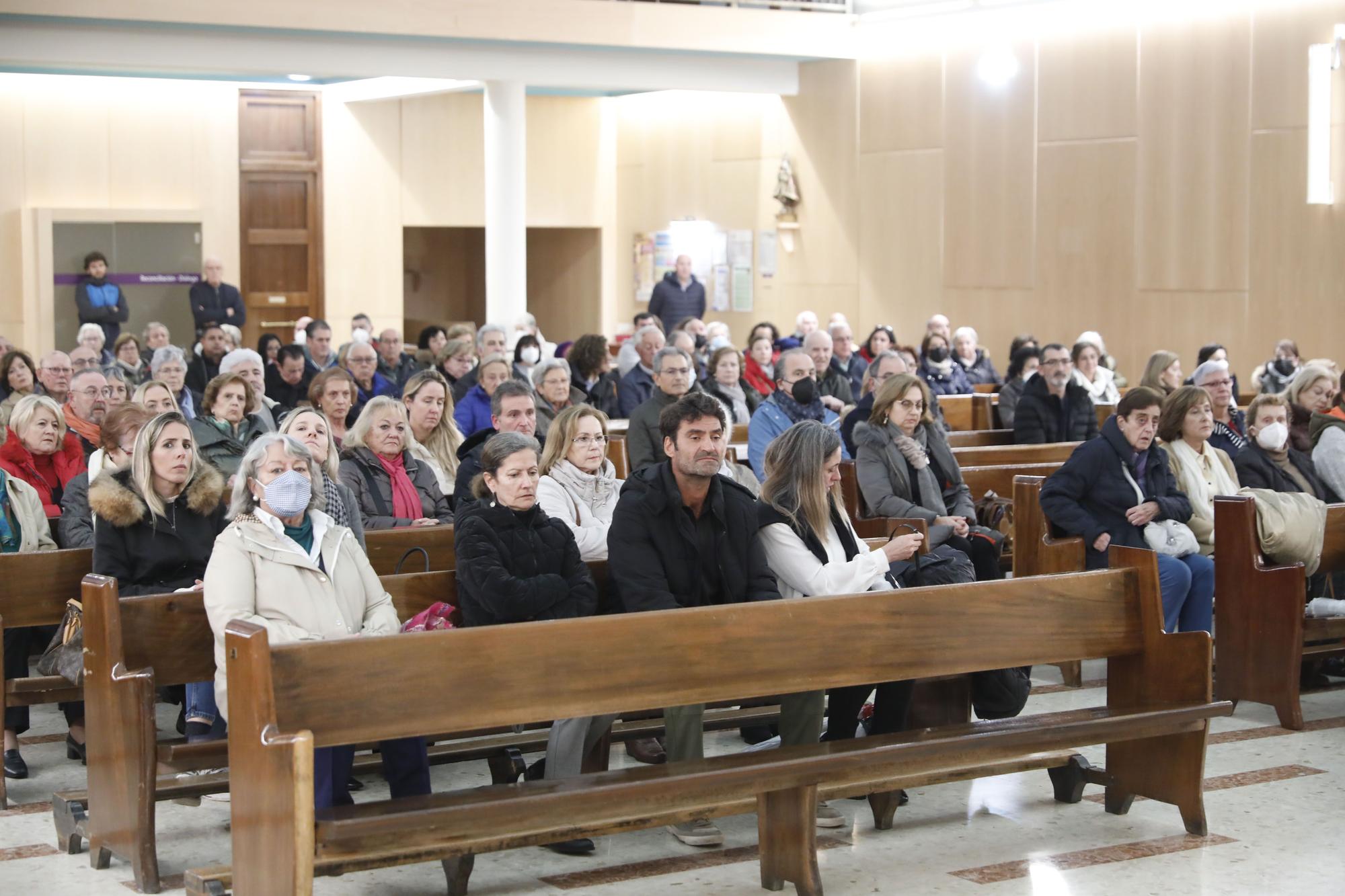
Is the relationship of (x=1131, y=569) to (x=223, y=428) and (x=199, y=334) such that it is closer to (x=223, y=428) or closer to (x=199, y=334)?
(x=223, y=428)

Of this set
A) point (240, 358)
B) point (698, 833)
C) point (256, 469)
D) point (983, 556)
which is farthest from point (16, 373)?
point (698, 833)

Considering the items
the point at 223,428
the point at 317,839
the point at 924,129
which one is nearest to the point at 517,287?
the point at 924,129

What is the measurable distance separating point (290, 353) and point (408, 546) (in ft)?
16.7

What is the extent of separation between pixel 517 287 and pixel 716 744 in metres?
9.79

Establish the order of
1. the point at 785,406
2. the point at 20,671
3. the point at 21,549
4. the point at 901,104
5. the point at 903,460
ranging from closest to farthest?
the point at 20,671 → the point at 21,549 → the point at 903,460 → the point at 785,406 → the point at 901,104

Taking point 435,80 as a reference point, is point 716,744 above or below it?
below

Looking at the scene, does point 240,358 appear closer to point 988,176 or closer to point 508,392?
point 508,392

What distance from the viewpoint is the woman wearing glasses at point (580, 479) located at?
565 centimetres

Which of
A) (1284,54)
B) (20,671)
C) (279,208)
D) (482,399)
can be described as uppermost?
(1284,54)

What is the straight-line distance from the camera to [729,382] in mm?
10023

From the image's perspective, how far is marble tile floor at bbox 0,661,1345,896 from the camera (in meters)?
4.21

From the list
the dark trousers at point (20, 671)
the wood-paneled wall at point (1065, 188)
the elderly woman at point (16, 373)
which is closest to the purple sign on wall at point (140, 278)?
the wood-paneled wall at point (1065, 188)

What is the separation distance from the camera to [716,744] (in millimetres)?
5688

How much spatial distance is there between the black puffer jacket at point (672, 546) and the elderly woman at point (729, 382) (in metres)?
5.02
